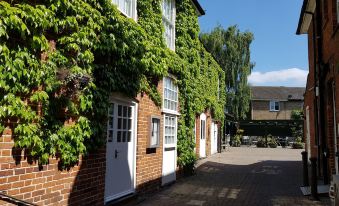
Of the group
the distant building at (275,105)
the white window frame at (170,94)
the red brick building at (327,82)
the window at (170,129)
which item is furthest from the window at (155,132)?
the distant building at (275,105)

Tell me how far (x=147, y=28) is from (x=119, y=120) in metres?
2.54

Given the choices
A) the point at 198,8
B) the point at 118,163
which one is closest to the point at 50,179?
the point at 118,163

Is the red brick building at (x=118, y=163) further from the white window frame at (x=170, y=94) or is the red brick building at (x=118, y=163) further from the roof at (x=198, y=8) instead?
the roof at (x=198, y=8)

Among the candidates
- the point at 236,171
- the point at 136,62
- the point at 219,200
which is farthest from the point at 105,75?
the point at 236,171

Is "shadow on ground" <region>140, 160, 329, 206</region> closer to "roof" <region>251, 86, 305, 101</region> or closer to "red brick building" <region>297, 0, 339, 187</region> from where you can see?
"red brick building" <region>297, 0, 339, 187</region>

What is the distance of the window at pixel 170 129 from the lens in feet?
35.1

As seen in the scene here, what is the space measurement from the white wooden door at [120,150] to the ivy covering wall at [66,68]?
0.50 m

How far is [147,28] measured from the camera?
8828 millimetres

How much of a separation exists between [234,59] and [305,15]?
24.4 m

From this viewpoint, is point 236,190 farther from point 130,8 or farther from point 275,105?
point 275,105

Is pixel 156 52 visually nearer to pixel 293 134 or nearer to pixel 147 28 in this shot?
pixel 147 28

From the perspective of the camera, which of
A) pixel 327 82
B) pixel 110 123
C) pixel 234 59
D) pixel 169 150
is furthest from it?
pixel 234 59

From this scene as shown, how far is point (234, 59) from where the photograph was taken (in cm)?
Answer: 3756

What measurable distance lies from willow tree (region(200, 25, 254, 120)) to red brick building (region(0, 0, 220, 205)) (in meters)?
24.8
